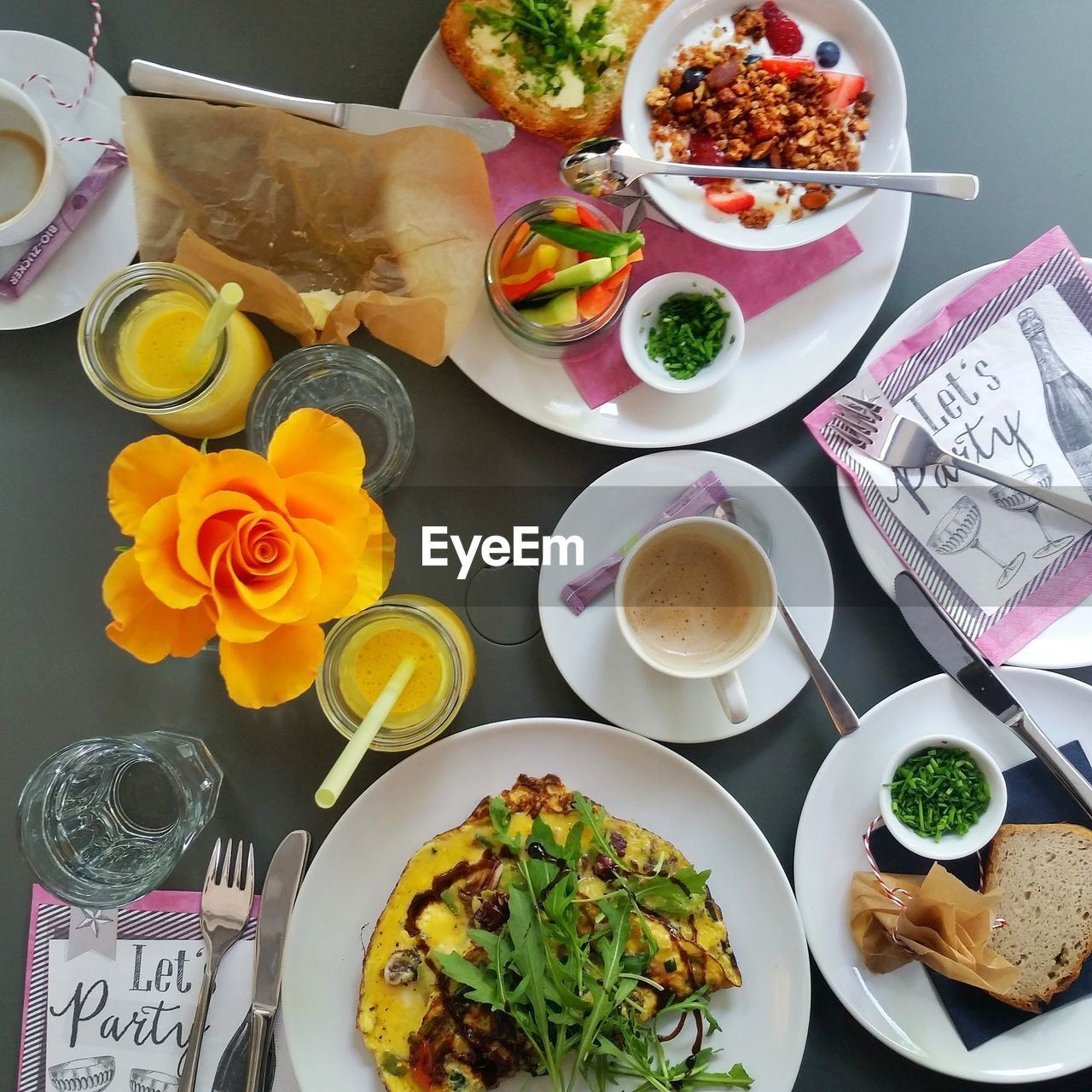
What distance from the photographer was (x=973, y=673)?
1.16 meters

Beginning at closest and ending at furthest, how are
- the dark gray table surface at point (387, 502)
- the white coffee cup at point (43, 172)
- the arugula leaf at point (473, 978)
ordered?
Answer: the arugula leaf at point (473, 978) < the white coffee cup at point (43, 172) < the dark gray table surface at point (387, 502)

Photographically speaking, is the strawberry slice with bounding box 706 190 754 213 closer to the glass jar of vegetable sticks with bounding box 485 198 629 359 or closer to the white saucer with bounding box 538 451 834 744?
the glass jar of vegetable sticks with bounding box 485 198 629 359

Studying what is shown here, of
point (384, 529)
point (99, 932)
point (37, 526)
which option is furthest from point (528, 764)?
point (37, 526)

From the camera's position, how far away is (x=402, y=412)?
1.18 metres

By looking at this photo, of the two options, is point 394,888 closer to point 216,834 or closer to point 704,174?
point 216,834

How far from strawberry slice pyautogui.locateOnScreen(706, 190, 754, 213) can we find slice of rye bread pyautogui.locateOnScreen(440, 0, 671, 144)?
6.5 inches

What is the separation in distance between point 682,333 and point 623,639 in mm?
392

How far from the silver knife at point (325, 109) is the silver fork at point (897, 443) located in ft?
1.84

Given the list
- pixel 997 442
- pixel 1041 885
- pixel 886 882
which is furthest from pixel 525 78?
pixel 1041 885

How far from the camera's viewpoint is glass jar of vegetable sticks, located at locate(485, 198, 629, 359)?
3.70 feet

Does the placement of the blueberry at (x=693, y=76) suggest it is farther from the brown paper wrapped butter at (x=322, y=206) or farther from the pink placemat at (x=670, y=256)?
the brown paper wrapped butter at (x=322, y=206)

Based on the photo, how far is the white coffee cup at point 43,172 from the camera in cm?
109

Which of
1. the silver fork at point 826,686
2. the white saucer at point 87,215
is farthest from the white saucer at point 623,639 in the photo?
the white saucer at point 87,215

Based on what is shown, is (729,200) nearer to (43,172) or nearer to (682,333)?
(682,333)
